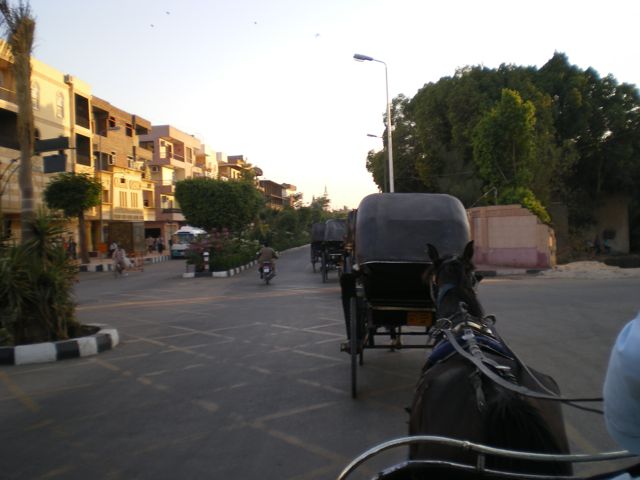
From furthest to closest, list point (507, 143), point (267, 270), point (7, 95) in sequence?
point (7, 95)
point (507, 143)
point (267, 270)

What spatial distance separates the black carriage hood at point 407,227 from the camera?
5902 millimetres

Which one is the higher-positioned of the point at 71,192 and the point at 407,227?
the point at 71,192

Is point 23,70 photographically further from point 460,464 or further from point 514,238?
point 514,238

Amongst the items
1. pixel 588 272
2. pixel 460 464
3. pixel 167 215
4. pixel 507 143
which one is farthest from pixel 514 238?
pixel 167 215

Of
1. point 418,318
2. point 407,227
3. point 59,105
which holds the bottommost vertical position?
point 418,318

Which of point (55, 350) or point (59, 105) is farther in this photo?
point (59, 105)

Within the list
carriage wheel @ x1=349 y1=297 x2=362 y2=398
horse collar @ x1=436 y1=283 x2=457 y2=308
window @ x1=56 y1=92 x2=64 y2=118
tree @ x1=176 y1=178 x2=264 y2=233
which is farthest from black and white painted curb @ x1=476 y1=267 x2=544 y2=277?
window @ x1=56 y1=92 x2=64 y2=118

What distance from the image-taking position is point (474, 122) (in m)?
32.8

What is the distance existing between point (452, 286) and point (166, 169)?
6270 centimetres

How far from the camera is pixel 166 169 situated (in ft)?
208

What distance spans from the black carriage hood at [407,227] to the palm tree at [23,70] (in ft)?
18.7

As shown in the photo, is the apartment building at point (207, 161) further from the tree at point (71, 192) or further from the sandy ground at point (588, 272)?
the sandy ground at point (588, 272)

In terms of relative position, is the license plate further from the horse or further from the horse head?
the horse

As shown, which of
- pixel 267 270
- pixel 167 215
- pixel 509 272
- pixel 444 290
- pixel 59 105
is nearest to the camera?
pixel 444 290
